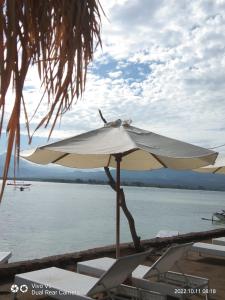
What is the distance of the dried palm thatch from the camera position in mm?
1315

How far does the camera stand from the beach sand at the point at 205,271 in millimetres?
4873

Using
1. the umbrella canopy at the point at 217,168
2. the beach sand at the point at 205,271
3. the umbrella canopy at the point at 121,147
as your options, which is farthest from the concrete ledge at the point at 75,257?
the umbrella canopy at the point at 217,168

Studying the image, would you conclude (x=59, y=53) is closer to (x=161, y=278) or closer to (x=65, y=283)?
(x=65, y=283)

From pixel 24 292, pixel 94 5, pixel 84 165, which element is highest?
pixel 94 5

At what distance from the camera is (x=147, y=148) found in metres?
3.89

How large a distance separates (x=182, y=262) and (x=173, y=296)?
→ 2.63m

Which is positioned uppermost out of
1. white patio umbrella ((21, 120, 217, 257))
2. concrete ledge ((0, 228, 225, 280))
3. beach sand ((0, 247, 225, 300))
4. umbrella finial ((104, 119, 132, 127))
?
umbrella finial ((104, 119, 132, 127))

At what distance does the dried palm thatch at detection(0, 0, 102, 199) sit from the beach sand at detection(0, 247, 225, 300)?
356 cm

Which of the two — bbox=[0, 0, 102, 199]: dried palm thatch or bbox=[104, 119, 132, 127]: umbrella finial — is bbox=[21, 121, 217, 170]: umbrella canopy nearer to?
bbox=[104, 119, 132, 127]: umbrella finial

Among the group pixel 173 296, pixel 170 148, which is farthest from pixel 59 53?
pixel 173 296

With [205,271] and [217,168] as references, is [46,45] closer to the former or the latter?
[205,271]

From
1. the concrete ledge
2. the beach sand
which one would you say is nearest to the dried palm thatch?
the beach sand

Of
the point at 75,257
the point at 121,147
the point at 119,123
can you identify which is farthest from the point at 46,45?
the point at 75,257

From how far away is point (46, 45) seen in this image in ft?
5.12
